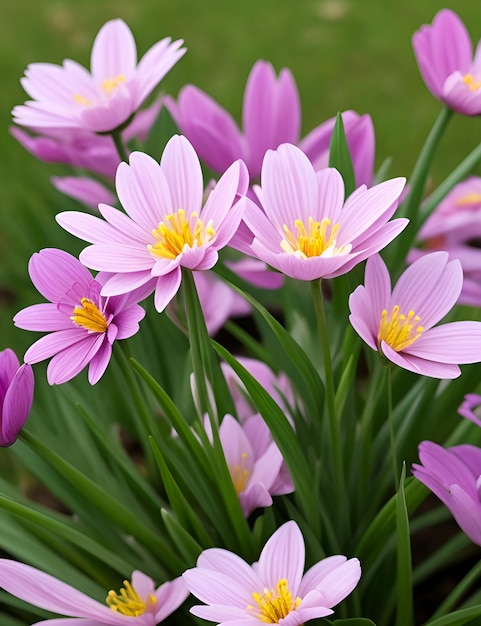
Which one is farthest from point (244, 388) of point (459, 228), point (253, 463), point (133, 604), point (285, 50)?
point (285, 50)

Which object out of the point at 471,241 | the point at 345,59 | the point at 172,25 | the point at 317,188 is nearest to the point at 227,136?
the point at 317,188

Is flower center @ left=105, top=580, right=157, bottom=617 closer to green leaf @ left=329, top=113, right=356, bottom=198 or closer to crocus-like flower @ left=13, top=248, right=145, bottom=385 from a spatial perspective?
crocus-like flower @ left=13, top=248, right=145, bottom=385

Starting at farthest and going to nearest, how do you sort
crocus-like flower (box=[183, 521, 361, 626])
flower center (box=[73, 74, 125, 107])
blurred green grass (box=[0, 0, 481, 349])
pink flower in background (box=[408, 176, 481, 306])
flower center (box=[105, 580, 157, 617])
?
blurred green grass (box=[0, 0, 481, 349]), pink flower in background (box=[408, 176, 481, 306]), flower center (box=[73, 74, 125, 107]), flower center (box=[105, 580, 157, 617]), crocus-like flower (box=[183, 521, 361, 626])

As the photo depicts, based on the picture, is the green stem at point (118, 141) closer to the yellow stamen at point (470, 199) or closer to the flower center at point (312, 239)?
the flower center at point (312, 239)

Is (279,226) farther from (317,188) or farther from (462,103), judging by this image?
(462,103)

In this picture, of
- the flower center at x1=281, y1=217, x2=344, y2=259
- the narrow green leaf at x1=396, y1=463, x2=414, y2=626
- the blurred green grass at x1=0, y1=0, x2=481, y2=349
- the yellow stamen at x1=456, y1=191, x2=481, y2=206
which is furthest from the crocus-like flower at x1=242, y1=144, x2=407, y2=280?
the blurred green grass at x1=0, y1=0, x2=481, y2=349

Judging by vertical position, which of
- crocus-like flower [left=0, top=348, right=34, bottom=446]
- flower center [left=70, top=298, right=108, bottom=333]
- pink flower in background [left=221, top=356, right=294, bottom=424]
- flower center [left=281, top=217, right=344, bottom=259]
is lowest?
pink flower in background [left=221, top=356, right=294, bottom=424]

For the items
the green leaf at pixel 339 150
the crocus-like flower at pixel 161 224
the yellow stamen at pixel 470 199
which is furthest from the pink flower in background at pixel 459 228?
the crocus-like flower at pixel 161 224
